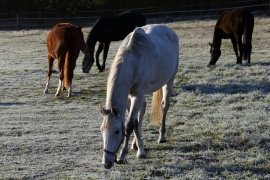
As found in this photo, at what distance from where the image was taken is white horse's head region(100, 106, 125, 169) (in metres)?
4.62

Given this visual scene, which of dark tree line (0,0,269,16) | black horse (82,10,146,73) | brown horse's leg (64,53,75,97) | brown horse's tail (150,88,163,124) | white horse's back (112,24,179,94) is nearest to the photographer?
white horse's back (112,24,179,94)

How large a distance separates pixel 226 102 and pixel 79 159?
12.5ft

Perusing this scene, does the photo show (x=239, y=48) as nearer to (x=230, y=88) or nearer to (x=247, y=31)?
A: (x=247, y=31)

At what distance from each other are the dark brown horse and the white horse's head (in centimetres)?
868

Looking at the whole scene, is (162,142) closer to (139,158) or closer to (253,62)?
(139,158)

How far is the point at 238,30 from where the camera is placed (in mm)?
12984

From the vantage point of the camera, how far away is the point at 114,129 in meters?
4.66

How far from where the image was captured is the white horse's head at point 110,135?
462 cm

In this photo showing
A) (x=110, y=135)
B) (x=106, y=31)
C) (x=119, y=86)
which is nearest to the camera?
(x=110, y=135)

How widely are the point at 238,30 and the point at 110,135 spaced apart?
9.07 m

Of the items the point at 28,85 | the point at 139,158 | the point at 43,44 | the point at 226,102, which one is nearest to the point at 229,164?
the point at 139,158

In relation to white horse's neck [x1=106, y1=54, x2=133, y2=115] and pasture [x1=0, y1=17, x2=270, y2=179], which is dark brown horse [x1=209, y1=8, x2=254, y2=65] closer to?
pasture [x1=0, y1=17, x2=270, y2=179]

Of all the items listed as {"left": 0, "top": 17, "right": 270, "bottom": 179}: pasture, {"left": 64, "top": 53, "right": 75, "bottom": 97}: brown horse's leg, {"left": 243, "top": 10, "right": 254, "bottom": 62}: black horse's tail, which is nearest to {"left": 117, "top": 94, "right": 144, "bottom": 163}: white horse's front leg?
{"left": 0, "top": 17, "right": 270, "bottom": 179}: pasture

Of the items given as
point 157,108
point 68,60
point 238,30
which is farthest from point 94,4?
point 157,108
